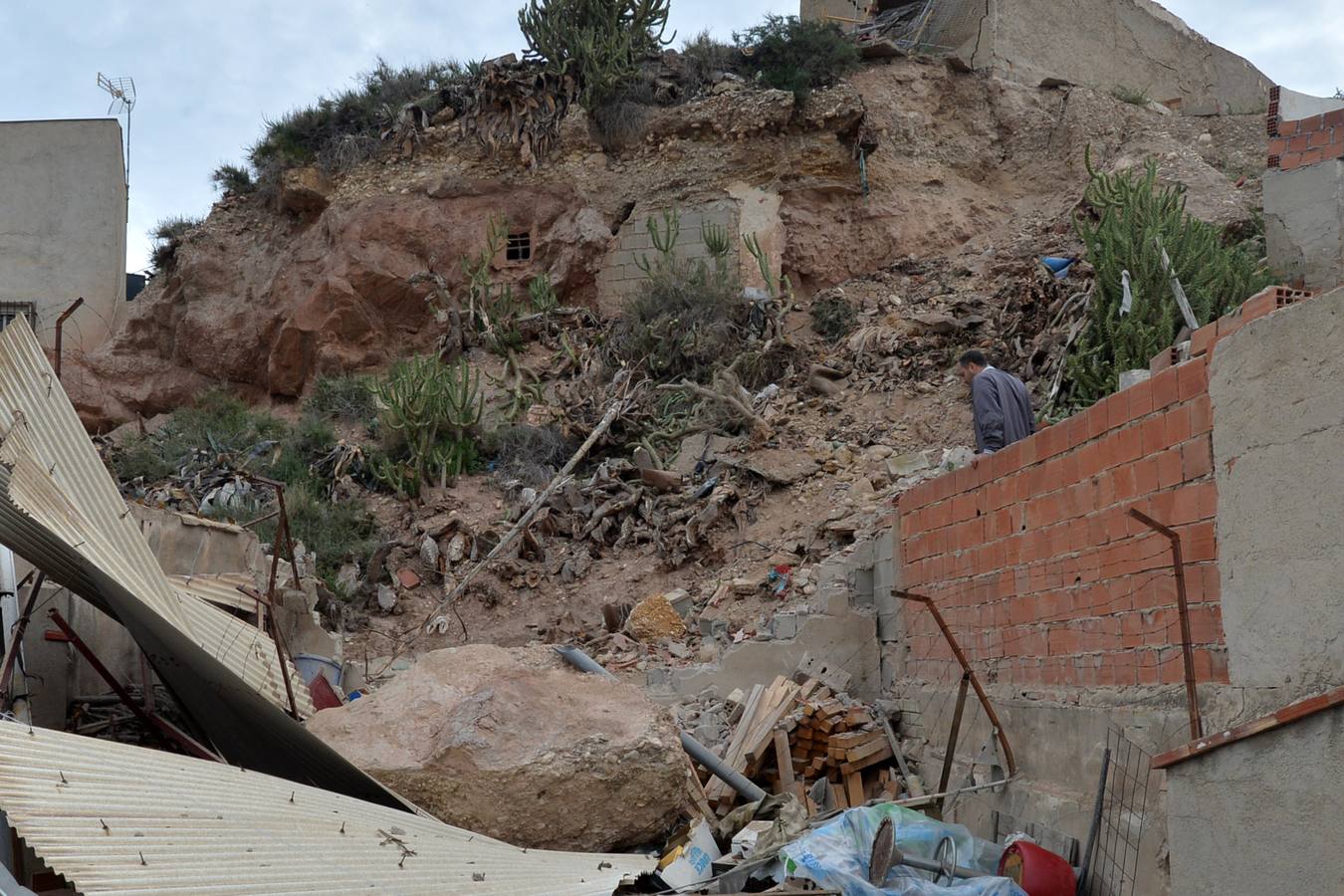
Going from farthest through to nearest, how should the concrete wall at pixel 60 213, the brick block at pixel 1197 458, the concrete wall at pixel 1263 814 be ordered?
the concrete wall at pixel 60 213 → the brick block at pixel 1197 458 → the concrete wall at pixel 1263 814

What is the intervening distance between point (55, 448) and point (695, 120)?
14.6 metres

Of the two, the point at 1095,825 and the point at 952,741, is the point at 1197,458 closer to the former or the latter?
the point at 1095,825

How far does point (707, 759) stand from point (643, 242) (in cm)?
1276

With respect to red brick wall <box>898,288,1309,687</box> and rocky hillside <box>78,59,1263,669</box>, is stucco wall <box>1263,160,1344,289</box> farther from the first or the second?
red brick wall <box>898,288,1309,687</box>

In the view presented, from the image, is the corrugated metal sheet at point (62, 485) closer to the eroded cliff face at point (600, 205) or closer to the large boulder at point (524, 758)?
the large boulder at point (524, 758)

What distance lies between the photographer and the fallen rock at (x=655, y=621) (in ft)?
36.8

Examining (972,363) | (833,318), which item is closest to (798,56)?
(833,318)

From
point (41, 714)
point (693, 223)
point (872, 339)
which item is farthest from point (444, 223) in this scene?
point (41, 714)

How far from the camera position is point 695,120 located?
19938 mm

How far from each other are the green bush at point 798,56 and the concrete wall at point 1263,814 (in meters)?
16.7

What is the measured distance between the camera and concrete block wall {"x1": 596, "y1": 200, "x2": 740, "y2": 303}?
63.1 feet

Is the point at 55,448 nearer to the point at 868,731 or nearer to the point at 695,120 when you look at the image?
the point at 868,731

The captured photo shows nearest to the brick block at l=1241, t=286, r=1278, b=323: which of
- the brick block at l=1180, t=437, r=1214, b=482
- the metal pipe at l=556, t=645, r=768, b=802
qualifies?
the brick block at l=1180, t=437, r=1214, b=482

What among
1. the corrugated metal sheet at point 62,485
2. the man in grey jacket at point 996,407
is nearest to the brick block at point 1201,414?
the man in grey jacket at point 996,407
